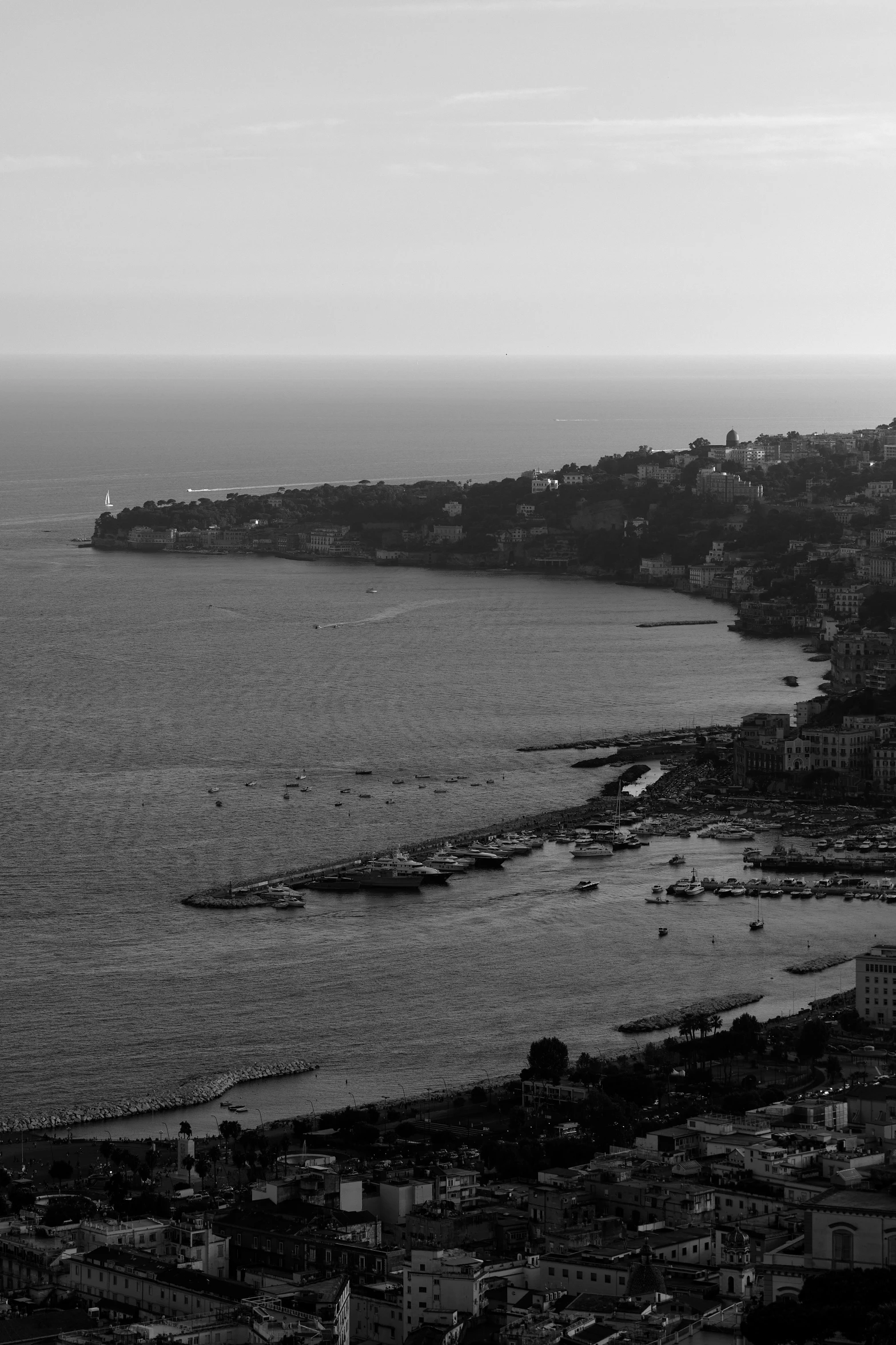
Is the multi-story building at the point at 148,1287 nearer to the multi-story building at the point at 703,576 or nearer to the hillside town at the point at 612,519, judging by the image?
the hillside town at the point at 612,519

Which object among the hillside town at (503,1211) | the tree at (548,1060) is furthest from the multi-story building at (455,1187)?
the tree at (548,1060)

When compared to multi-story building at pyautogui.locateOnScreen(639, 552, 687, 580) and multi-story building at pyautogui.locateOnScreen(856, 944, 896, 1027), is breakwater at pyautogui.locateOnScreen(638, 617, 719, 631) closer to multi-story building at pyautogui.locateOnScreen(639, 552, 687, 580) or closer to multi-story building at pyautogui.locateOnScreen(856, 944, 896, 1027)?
multi-story building at pyautogui.locateOnScreen(639, 552, 687, 580)

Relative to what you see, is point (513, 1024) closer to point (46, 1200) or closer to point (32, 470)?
point (46, 1200)

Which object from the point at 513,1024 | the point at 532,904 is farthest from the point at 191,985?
the point at 532,904

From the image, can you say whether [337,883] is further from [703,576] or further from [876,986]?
[703,576]

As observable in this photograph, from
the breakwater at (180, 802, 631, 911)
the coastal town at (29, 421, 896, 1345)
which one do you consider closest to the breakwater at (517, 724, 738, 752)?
the coastal town at (29, 421, 896, 1345)

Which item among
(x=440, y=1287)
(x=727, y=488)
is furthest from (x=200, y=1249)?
(x=727, y=488)
